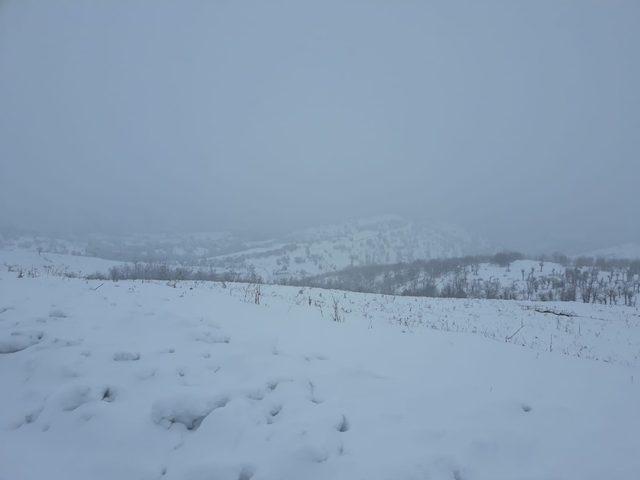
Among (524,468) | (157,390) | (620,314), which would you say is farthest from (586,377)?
(620,314)

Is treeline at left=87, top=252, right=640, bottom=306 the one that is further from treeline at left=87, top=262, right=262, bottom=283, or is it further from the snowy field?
the snowy field

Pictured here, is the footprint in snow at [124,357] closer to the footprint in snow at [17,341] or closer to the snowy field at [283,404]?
the snowy field at [283,404]

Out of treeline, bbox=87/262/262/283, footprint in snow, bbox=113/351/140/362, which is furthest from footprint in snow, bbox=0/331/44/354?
treeline, bbox=87/262/262/283

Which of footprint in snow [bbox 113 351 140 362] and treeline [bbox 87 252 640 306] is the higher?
footprint in snow [bbox 113 351 140 362]

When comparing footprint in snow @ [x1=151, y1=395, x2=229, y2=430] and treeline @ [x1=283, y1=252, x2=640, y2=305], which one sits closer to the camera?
footprint in snow @ [x1=151, y1=395, x2=229, y2=430]

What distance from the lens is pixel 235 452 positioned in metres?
4.29

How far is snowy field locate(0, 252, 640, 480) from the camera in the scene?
13.9ft

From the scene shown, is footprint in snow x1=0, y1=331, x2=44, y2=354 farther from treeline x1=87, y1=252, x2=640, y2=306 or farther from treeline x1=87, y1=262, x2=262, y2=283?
treeline x1=87, y1=252, x2=640, y2=306

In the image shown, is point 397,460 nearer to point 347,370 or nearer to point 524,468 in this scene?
point 524,468

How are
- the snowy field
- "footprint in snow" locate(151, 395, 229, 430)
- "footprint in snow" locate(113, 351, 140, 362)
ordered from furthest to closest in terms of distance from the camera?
1. "footprint in snow" locate(113, 351, 140, 362)
2. "footprint in snow" locate(151, 395, 229, 430)
3. the snowy field

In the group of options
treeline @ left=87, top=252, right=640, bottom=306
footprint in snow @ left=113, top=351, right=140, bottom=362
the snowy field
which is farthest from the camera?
treeline @ left=87, top=252, right=640, bottom=306

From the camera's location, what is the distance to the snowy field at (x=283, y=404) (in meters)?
4.23

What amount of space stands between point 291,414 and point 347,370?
5.49 feet

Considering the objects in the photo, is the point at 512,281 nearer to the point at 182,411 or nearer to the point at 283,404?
the point at 283,404
